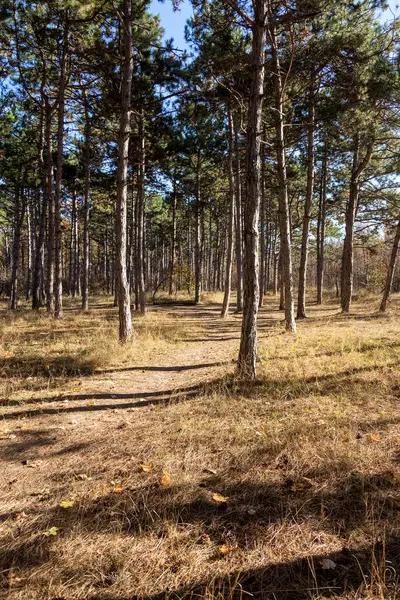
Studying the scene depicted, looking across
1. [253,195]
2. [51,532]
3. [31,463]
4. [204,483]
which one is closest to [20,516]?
[51,532]

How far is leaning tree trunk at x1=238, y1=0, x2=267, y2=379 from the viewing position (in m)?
5.57

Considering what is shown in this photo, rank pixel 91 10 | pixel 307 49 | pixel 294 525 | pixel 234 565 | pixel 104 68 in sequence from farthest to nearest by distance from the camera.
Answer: pixel 104 68, pixel 307 49, pixel 91 10, pixel 294 525, pixel 234 565

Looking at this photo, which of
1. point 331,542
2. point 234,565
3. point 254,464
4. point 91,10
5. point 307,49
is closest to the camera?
point 234,565

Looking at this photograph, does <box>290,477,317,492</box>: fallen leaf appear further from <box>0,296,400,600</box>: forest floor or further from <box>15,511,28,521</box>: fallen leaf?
<box>15,511,28,521</box>: fallen leaf

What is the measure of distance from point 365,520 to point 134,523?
1.68m

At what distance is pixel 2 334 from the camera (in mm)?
9461

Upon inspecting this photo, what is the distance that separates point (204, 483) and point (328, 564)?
1.18 m

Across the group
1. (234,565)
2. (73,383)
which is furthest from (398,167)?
(234,565)

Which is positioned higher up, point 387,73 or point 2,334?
point 387,73

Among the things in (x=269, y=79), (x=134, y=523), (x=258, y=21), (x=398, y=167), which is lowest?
(x=134, y=523)

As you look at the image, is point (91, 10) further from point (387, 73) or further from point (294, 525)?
point (294, 525)

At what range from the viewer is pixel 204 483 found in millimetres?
2973

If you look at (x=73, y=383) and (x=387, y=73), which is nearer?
(x=73, y=383)

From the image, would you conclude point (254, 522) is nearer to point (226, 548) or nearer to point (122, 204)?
point (226, 548)
